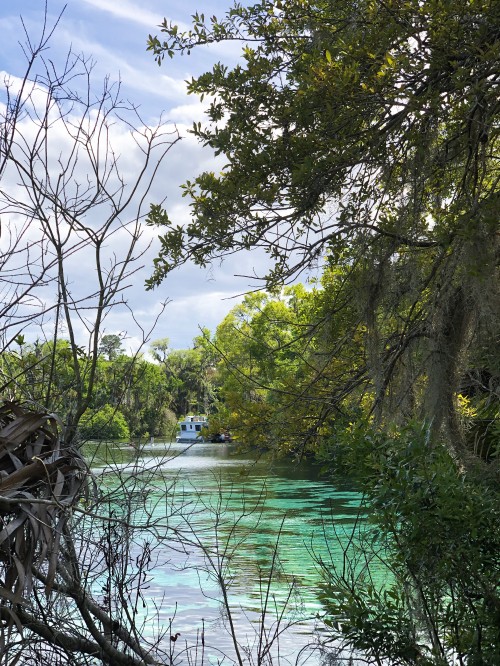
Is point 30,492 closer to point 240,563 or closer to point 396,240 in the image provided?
point 396,240

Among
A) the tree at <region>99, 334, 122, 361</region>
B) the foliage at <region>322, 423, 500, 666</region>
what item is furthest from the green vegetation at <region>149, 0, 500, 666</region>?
the tree at <region>99, 334, 122, 361</region>

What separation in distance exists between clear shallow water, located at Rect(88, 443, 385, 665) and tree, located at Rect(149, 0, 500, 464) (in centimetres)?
101

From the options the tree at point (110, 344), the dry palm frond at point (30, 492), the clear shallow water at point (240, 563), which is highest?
the tree at point (110, 344)

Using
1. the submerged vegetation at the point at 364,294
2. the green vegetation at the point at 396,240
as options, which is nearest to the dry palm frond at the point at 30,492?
the submerged vegetation at the point at 364,294

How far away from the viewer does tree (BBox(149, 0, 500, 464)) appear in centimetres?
333

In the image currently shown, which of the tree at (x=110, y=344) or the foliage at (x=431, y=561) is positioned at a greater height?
the tree at (x=110, y=344)

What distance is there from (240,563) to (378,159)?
280 inches

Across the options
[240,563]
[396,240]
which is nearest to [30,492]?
[396,240]

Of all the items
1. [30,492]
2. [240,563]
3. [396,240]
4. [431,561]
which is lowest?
[240,563]

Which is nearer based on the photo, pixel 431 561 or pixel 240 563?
pixel 431 561

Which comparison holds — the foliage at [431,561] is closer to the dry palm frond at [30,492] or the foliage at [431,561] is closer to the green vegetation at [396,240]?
the green vegetation at [396,240]

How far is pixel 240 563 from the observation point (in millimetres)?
9805

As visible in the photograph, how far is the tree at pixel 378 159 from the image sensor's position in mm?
3330

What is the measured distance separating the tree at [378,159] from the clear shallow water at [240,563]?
101cm
